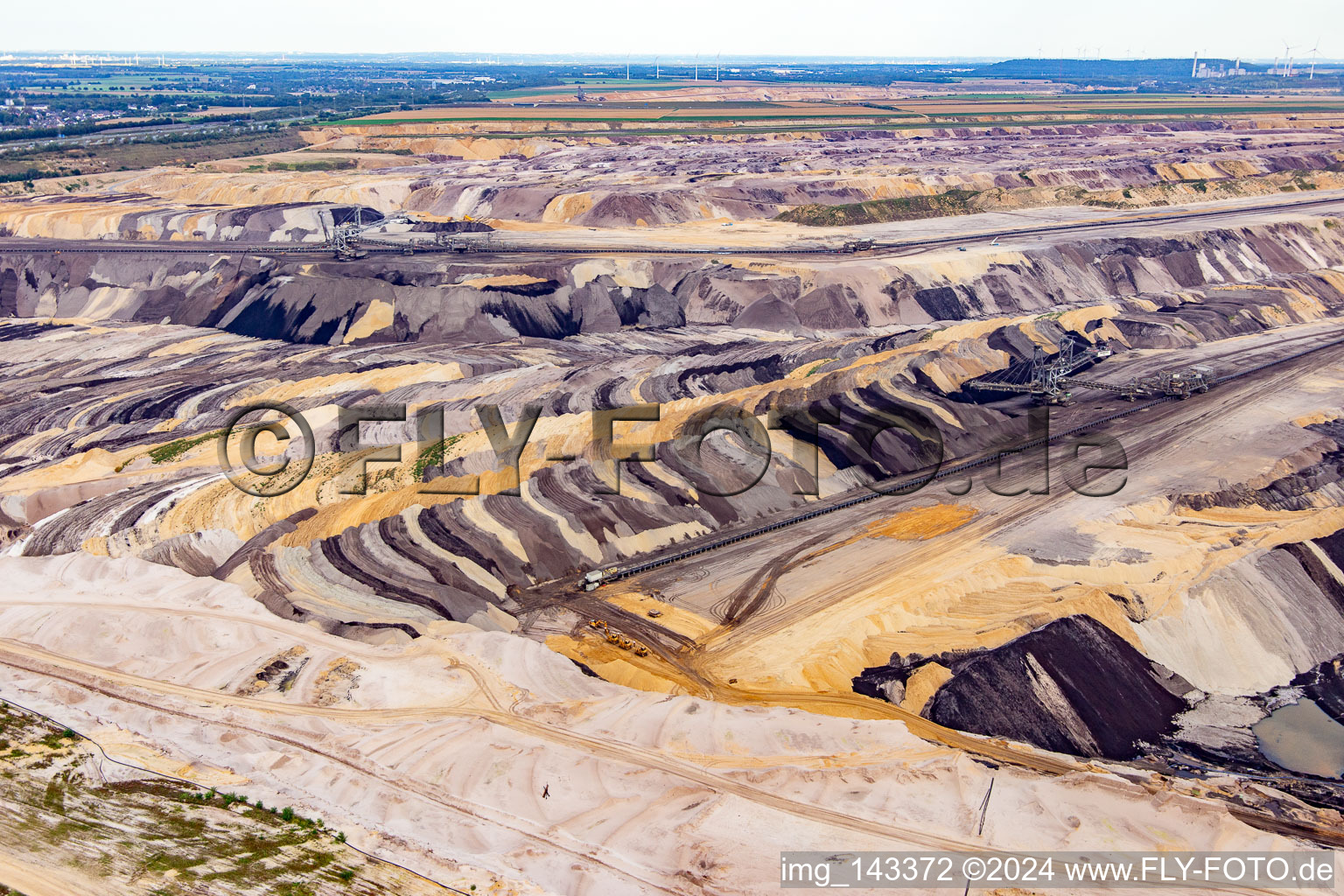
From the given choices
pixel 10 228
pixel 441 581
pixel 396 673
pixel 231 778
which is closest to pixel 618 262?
pixel 441 581

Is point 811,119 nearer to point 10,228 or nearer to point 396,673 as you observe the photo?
point 10,228

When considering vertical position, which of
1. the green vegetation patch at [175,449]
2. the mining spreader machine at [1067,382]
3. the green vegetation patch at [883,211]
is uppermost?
the green vegetation patch at [883,211]

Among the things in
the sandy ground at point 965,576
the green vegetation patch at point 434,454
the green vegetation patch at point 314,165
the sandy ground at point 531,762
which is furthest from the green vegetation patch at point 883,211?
the sandy ground at point 531,762

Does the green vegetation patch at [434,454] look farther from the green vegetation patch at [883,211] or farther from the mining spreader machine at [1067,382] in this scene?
the green vegetation patch at [883,211]

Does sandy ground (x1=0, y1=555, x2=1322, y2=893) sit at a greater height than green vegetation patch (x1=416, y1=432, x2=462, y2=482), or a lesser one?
lesser

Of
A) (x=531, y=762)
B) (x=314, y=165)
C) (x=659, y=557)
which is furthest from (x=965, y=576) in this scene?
(x=314, y=165)

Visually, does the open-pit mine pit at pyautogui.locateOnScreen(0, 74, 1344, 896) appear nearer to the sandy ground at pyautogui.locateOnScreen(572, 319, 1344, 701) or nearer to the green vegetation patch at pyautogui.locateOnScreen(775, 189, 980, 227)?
the sandy ground at pyautogui.locateOnScreen(572, 319, 1344, 701)

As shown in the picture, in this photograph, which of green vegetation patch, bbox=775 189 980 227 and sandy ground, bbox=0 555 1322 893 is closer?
sandy ground, bbox=0 555 1322 893

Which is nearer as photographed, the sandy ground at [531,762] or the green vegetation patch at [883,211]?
the sandy ground at [531,762]

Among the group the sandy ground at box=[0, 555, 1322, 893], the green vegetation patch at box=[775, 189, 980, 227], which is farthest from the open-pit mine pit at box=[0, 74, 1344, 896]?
the green vegetation patch at box=[775, 189, 980, 227]
